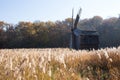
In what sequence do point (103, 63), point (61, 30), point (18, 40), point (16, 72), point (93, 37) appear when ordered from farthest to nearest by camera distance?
point (61, 30), point (18, 40), point (93, 37), point (103, 63), point (16, 72)

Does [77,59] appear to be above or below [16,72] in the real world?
below

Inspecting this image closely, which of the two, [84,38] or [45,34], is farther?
[45,34]

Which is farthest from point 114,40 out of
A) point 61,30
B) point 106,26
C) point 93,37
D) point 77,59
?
point 77,59

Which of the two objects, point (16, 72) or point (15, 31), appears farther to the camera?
point (15, 31)

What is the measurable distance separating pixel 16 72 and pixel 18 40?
55.0m

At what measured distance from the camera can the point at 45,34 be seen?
209 feet

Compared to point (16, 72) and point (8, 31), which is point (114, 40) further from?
point (16, 72)

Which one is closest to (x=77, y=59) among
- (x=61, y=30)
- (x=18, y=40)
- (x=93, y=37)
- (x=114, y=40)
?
(x=93, y=37)

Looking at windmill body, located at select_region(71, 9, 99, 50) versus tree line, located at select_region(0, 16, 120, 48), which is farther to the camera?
tree line, located at select_region(0, 16, 120, 48)

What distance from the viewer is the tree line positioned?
55987 mm

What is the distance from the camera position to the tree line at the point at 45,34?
56.0 meters

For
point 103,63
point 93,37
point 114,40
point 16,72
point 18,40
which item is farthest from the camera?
point 18,40

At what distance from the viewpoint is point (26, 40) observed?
195 feet

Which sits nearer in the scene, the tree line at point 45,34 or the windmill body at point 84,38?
the windmill body at point 84,38
